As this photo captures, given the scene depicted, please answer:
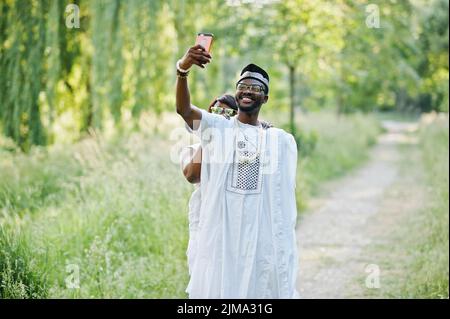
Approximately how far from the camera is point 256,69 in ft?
10.8

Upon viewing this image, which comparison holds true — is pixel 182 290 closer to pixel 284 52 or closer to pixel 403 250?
pixel 403 250

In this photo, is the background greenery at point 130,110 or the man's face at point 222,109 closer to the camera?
the man's face at point 222,109

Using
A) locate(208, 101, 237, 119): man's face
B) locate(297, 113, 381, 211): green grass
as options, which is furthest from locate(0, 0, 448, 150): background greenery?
locate(208, 101, 237, 119): man's face

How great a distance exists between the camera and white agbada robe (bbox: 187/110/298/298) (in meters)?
3.17

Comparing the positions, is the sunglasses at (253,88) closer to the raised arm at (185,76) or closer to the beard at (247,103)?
the beard at (247,103)

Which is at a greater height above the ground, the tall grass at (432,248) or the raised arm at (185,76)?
the raised arm at (185,76)

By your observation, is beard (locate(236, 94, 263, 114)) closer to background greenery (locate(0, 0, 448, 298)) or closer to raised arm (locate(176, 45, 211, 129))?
raised arm (locate(176, 45, 211, 129))

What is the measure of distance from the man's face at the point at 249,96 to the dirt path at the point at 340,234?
10.2 feet

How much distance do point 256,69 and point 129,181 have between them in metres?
4.01

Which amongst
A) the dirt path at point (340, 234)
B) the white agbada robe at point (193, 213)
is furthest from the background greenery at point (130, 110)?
the white agbada robe at point (193, 213)

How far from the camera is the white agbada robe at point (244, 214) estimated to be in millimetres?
3170

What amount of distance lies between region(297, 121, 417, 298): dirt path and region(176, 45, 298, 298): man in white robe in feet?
9.29

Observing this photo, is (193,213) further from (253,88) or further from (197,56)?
(197,56)

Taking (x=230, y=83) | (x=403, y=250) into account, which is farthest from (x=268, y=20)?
(x=403, y=250)
